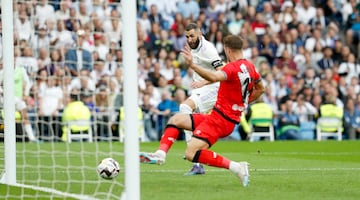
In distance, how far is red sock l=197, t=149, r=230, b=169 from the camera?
11.6 meters

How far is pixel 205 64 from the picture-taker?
14.1 meters

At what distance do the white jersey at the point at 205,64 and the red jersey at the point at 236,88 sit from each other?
2.00m

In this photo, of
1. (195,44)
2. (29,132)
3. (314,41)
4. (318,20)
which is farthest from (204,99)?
(318,20)

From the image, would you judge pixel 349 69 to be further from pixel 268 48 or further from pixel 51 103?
pixel 51 103

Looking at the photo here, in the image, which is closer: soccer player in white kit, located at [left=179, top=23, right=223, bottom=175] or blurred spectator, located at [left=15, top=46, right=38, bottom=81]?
soccer player in white kit, located at [left=179, top=23, right=223, bottom=175]

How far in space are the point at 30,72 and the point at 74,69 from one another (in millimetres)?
3480

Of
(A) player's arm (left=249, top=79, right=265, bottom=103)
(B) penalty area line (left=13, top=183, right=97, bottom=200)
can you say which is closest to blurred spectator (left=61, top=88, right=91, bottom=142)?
(B) penalty area line (left=13, top=183, right=97, bottom=200)

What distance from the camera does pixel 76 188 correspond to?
1145 cm

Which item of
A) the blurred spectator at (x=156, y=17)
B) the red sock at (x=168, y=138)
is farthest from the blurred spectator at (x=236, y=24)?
the red sock at (x=168, y=138)

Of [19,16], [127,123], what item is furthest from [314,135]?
[127,123]

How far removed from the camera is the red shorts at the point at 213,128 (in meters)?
11.8

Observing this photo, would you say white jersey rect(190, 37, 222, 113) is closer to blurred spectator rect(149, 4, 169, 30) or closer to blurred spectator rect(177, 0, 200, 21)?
blurred spectator rect(149, 4, 169, 30)

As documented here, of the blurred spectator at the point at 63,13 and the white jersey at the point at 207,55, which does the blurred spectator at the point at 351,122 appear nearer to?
the blurred spectator at the point at 63,13

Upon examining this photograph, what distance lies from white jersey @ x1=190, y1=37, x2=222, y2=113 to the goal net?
46.7 inches
